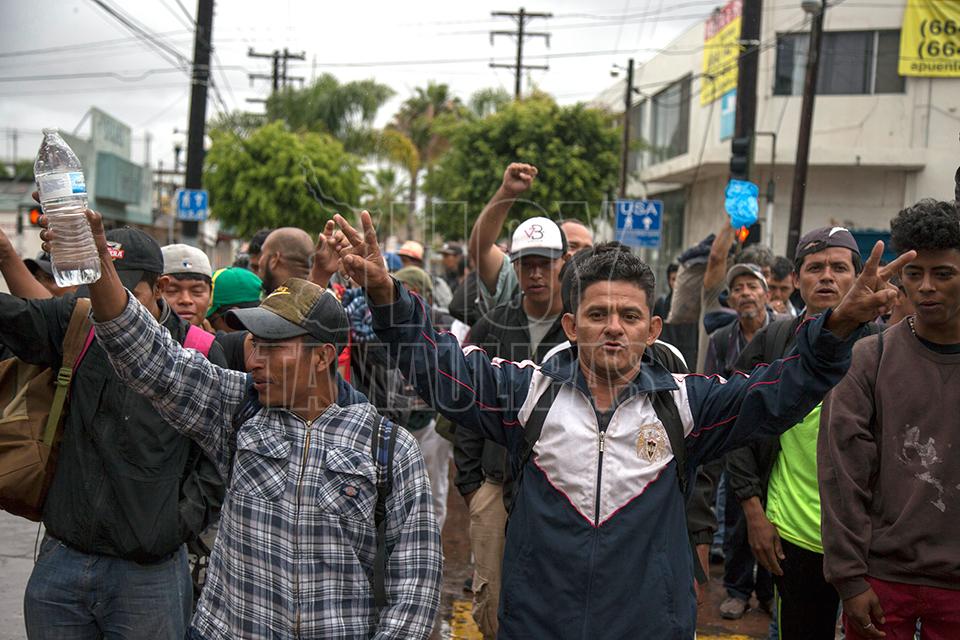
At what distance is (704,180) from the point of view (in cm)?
2803

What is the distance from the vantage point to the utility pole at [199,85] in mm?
16391

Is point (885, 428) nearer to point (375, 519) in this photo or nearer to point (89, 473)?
point (375, 519)

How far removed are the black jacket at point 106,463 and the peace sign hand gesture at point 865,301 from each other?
2120 millimetres

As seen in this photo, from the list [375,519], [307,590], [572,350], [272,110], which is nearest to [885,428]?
[572,350]

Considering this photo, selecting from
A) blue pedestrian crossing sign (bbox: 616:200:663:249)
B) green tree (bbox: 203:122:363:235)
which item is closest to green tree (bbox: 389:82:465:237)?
green tree (bbox: 203:122:363:235)

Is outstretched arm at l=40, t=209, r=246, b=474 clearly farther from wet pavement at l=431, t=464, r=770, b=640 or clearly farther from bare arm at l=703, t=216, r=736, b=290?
bare arm at l=703, t=216, r=736, b=290

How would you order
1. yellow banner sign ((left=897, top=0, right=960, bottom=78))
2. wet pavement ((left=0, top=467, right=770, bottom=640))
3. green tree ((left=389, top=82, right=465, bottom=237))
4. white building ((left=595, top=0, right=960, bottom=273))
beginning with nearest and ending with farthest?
1. wet pavement ((left=0, top=467, right=770, bottom=640))
2. yellow banner sign ((left=897, top=0, right=960, bottom=78))
3. white building ((left=595, top=0, right=960, bottom=273))
4. green tree ((left=389, top=82, right=465, bottom=237))

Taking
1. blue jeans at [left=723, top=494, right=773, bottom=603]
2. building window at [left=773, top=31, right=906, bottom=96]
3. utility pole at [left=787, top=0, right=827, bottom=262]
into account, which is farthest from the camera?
building window at [left=773, top=31, right=906, bottom=96]

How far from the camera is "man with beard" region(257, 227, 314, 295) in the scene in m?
5.09

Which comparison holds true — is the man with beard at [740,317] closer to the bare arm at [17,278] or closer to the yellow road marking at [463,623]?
the yellow road marking at [463,623]

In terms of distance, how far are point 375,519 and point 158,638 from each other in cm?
93

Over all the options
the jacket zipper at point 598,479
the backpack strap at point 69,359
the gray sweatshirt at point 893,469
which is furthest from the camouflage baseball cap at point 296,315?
the gray sweatshirt at point 893,469

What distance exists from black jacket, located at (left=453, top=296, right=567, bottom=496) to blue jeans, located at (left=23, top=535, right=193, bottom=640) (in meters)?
1.58

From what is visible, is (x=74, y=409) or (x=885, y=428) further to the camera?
(x=885, y=428)
